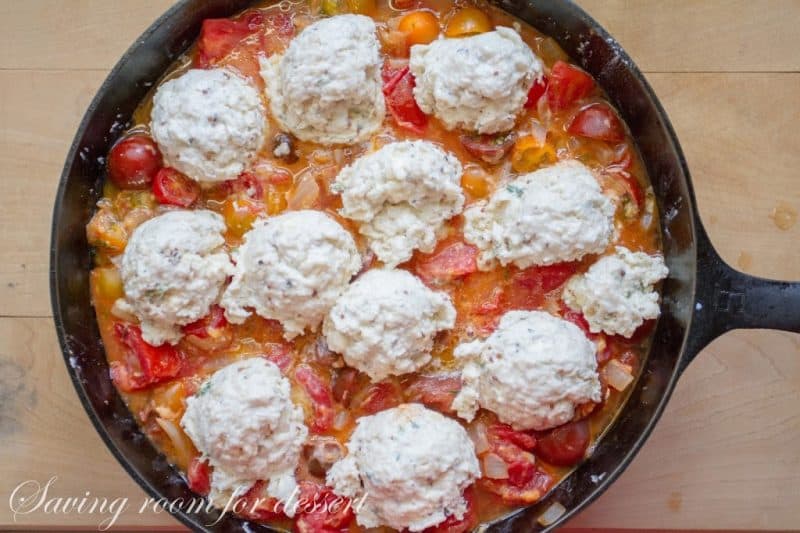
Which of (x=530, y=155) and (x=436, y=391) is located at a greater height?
(x=530, y=155)

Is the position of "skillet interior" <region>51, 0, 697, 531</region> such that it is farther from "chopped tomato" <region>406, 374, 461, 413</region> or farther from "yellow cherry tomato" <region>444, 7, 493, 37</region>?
"chopped tomato" <region>406, 374, 461, 413</region>

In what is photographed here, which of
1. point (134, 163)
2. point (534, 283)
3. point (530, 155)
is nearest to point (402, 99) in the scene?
point (530, 155)

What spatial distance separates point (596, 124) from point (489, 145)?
1.18ft

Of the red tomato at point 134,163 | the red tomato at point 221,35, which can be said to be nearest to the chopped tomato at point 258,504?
the red tomato at point 134,163

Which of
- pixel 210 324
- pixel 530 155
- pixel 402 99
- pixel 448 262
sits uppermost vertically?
pixel 402 99

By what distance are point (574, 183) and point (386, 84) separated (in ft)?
2.24

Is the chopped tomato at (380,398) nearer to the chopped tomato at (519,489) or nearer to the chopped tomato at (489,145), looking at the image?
the chopped tomato at (519,489)

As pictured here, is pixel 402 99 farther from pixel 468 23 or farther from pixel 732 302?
pixel 732 302

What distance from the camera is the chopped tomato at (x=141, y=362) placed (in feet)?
8.77

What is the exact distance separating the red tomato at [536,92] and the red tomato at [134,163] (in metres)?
1.21

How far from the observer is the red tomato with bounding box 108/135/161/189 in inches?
105

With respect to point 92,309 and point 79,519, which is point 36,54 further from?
Answer: point 79,519

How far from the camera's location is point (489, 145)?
106 inches

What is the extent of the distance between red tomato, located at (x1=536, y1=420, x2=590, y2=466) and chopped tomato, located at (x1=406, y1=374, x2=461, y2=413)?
318 millimetres
